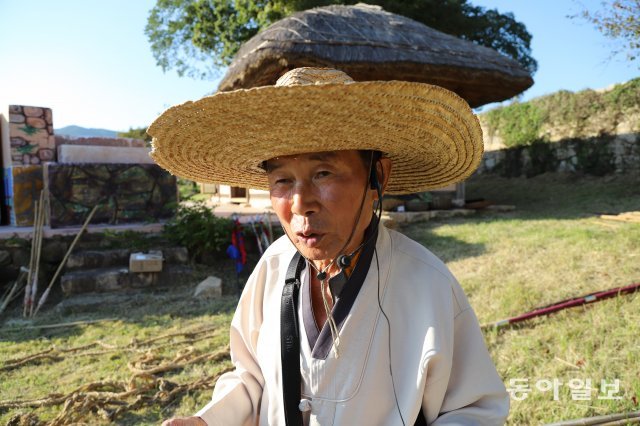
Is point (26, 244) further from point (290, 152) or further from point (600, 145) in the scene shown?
point (600, 145)

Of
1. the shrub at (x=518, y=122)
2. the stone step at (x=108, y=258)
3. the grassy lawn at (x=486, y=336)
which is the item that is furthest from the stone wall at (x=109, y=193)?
the shrub at (x=518, y=122)

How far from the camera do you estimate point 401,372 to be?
→ 114 centimetres

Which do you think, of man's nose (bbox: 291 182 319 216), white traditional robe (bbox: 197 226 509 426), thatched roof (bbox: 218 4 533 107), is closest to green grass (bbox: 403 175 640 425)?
white traditional robe (bbox: 197 226 509 426)

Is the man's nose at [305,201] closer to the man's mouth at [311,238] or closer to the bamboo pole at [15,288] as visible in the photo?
the man's mouth at [311,238]

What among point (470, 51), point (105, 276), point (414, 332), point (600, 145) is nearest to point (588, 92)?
point (600, 145)

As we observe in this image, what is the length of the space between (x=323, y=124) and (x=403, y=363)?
2.17 ft

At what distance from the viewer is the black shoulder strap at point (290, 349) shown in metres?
1.20

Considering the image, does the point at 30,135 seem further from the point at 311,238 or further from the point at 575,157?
the point at 575,157

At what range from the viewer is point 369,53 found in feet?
23.2

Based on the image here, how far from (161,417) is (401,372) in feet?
7.75

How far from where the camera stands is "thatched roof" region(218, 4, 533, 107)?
6934 mm

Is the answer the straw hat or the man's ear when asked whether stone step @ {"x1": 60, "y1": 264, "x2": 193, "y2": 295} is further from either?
the man's ear

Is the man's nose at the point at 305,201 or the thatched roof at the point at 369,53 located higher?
the thatched roof at the point at 369,53

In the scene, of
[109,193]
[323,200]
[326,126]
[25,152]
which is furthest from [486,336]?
[25,152]
